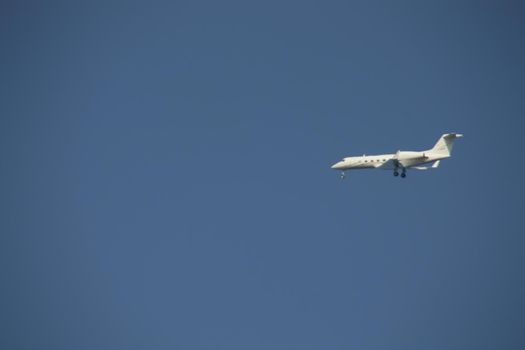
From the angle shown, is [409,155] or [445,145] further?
[445,145]

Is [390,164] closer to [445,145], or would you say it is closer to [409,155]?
[409,155]

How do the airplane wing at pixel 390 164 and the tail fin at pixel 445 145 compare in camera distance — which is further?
the airplane wing at pixel 390 164

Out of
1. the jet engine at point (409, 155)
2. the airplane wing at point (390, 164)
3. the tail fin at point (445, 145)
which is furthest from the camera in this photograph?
the airplane wing at point (390, 164)

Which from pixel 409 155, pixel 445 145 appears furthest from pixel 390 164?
pixel 445 145

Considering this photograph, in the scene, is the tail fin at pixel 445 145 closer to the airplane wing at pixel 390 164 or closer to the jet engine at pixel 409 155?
the jet engine at pixel 409 155

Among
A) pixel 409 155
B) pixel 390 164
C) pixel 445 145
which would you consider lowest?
pixel 390 164

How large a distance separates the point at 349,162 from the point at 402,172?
38.1 ft

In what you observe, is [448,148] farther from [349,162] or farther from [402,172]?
[349,162]

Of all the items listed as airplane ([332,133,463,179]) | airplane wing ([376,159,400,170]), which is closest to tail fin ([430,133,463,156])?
airplane ([332,133,463,179])

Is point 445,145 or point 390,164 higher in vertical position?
point 445,145

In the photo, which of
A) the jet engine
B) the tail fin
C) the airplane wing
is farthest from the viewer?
the airplane wing

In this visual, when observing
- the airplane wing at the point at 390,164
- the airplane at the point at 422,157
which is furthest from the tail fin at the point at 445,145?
the airplane wing at the point at 390,164

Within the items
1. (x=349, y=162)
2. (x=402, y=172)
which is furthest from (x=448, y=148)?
(x=349, y=162)

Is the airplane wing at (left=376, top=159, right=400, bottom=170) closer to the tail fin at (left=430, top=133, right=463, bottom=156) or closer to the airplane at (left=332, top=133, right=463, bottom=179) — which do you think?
the airplane at (left=332, top=133, right=463, bottom=179)
